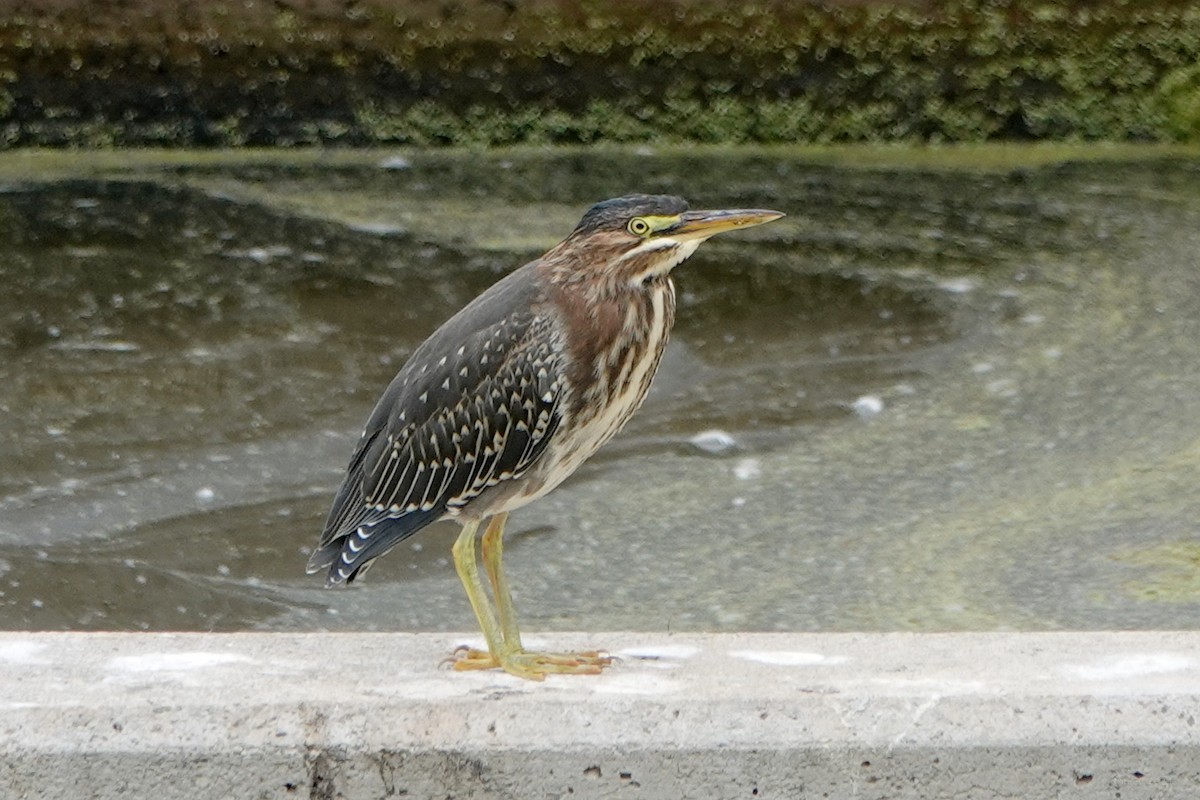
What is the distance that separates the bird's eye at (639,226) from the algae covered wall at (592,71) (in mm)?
5858

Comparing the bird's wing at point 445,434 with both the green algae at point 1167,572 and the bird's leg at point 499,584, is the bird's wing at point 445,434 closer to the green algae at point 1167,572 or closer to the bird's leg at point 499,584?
the bird's leg at point 499,584

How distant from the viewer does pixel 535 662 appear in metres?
3.22

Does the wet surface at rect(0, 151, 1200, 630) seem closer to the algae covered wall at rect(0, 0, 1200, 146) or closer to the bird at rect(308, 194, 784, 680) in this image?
the algae covered wall at rect(0, 0, 1200, 146)

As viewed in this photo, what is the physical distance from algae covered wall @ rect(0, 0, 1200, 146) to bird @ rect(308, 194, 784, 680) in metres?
5.74

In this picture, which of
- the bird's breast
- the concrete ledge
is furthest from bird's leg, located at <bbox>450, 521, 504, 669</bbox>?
the concrete ledge

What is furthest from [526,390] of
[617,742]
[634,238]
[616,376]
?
[617,742]

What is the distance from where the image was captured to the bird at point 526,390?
10.6 ft

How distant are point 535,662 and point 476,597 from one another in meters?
0.18

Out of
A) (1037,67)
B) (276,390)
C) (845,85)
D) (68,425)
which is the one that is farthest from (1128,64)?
(68,425)

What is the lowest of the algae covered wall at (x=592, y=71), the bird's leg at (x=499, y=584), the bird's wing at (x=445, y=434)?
the algae covered wall at (x=592, y=71)

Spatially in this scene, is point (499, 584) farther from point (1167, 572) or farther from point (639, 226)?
point (1167, 572)

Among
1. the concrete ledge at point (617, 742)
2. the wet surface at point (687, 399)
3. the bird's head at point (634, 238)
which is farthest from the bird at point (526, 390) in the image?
the wet surface at point (687, 399)

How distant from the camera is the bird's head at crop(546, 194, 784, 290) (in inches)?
127

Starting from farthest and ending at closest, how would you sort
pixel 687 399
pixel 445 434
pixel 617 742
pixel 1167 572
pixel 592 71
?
pixel 592 71 < pixel 687 399 < pixel 1167 572 < pixel 445 434 < pixel 617 742
